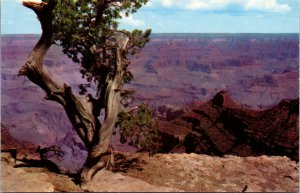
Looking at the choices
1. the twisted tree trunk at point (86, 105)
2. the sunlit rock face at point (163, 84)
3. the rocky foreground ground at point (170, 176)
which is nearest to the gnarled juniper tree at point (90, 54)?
the twisted tree trunk at point (86, 105)

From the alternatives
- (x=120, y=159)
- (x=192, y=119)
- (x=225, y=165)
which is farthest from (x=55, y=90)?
(x=192, y=119)

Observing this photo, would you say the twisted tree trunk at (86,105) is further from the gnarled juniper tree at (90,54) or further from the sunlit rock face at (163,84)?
the sunlit rock face at (163,84)

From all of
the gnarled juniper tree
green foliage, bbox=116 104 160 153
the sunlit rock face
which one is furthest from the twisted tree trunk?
the sunlit rock face

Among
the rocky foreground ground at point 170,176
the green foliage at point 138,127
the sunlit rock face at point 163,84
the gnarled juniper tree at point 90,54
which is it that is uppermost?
the gnarled juniper tree at point 90,54

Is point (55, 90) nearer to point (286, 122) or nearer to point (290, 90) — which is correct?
point (286, 122)

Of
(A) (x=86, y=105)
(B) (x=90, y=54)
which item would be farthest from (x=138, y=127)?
(B) (x=90, y=54)
